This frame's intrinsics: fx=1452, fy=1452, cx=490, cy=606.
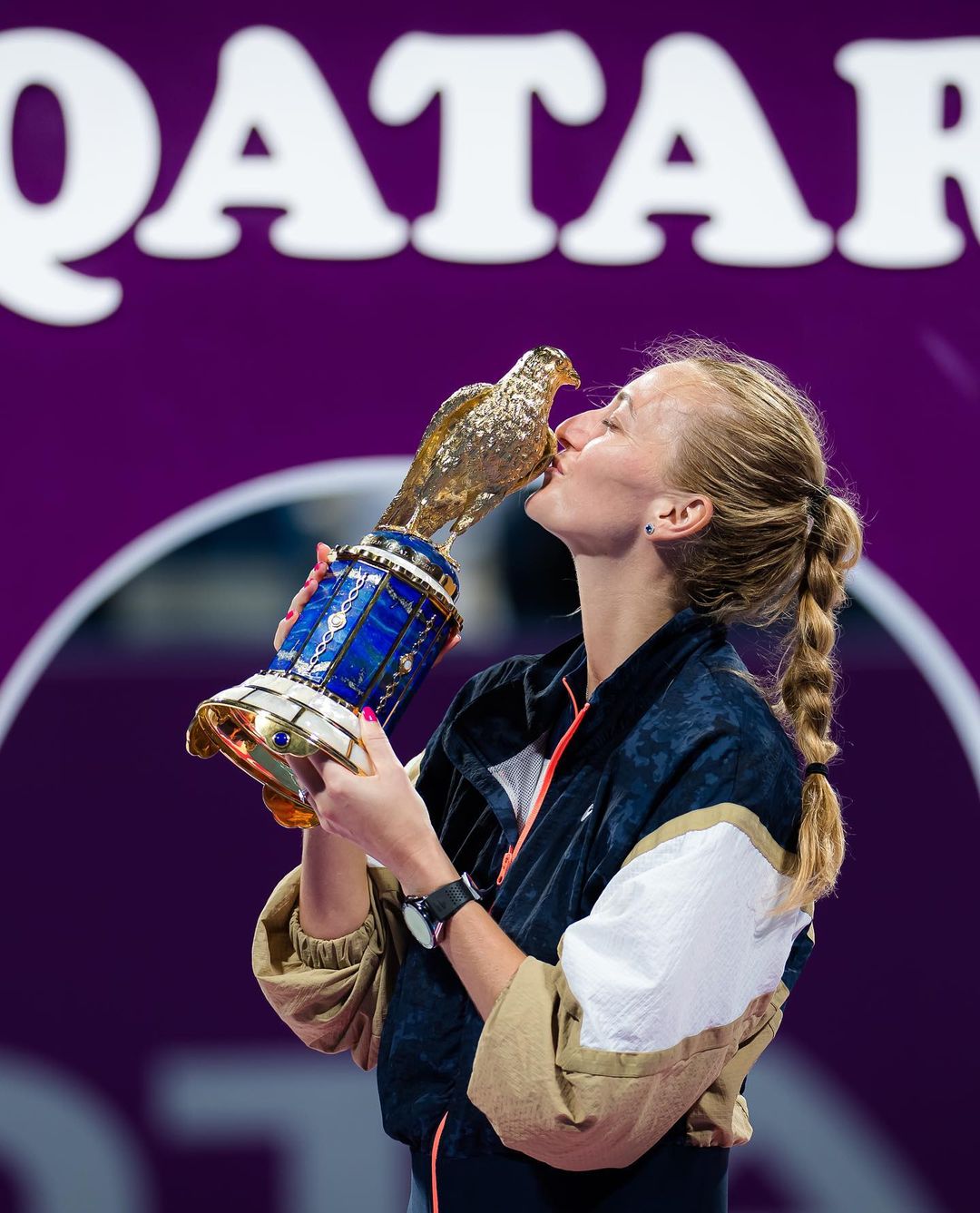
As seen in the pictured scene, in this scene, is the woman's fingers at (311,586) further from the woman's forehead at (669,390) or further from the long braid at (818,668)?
the long braid at (818,668)

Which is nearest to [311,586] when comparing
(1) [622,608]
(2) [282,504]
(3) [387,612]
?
(3) [387,612]

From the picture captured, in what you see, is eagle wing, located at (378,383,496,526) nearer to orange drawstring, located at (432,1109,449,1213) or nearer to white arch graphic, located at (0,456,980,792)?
orange drawstring, located at (432,1109,449,1213)

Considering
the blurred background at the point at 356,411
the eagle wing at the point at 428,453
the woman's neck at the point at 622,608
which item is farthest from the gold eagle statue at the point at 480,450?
the blurred background at the point at 356,411

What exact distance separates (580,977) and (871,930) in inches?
66.6

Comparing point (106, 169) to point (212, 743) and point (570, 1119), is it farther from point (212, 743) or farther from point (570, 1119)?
point (570, 1119)

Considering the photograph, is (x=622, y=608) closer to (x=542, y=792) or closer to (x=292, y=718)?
(x=542, y=792)

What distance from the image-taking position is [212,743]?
4.86ft

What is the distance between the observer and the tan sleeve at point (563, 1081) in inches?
48.6

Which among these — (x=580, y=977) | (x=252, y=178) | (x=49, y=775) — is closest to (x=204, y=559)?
(x=49, y=775)

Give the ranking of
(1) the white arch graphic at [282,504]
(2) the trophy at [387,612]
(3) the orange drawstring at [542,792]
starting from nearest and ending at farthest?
(2) the trophy at [387,612]
(3) the orange drawstring at [542,792]
(1) the white arch graphic at [282,504]

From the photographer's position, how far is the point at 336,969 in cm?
156

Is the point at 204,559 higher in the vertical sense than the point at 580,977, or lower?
higher

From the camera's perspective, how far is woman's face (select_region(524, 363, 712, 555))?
1.50m

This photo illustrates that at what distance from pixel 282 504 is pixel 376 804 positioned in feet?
4.97
